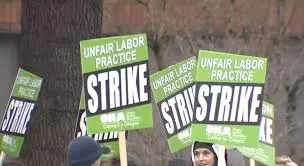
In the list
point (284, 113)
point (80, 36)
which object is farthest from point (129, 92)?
point (284, 113)

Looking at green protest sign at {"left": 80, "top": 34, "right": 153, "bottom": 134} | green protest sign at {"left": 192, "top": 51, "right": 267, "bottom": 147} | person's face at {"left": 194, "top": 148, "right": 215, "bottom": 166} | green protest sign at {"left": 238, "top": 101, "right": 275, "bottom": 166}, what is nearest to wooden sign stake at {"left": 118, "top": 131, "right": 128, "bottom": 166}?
green protest sign at {"left": 80, "top": 34, "right": 153, "bottom": 134}

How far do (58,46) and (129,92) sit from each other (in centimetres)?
166

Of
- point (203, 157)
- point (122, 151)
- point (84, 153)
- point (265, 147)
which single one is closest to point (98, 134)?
point (122, 151)

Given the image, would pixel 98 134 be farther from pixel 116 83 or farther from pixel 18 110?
pixel 18 110

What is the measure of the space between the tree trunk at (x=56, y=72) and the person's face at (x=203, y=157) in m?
1.49

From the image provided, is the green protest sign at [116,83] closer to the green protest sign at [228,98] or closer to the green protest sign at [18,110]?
the green protest sign at [228,98]

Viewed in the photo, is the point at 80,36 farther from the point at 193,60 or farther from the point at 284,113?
the point at 284,113

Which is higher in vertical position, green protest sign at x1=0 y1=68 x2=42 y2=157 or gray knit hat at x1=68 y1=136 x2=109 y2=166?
green protest sign at x1=0 y1=68 x2=42 y2=157

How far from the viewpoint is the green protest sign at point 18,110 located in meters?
8.52

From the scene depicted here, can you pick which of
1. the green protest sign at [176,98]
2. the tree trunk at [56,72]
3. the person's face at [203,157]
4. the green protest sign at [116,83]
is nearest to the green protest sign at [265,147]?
the person's face at [203,157]

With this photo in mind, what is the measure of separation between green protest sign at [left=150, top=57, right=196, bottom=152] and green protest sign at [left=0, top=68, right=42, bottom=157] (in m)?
1.00

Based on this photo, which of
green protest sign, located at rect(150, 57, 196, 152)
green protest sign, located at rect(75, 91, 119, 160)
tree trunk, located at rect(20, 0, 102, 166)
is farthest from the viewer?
tree trunk, located at rect(20, 0, 102, 166)

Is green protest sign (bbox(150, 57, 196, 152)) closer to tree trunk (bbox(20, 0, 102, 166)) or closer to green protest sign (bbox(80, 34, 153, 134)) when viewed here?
green protest sign (bbox(80, 34, 153, 134))

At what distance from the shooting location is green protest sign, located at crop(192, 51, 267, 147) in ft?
24.5
